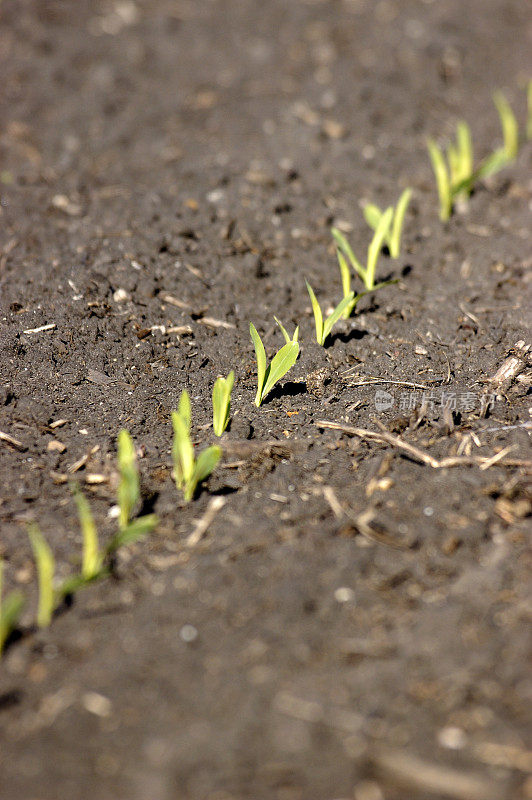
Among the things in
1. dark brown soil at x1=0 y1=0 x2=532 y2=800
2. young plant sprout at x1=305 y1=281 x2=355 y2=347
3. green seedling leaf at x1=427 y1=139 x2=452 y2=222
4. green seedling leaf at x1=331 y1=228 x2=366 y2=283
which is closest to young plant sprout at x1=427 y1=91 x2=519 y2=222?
green seedling leaf at x1=427 y1=139 x2=452 y2=222

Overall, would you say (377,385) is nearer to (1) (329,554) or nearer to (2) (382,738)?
(1) (329,554)

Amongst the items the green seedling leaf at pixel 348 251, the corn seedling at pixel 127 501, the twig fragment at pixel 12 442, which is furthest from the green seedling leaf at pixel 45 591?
the green seedling leaf at pixel 348 251

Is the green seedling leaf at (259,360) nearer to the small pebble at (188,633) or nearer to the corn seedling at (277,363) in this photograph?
the corn seedling at (277,363)

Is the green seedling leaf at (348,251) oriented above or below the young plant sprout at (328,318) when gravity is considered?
above

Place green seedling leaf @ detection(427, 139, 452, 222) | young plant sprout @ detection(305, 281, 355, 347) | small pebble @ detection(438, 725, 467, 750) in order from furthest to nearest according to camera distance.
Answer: green seedling leaf @ detection(427, 139, 452, 222) → young plant sprout @ detection(305, 281, 355, 347) → small pebble @ detection(438, 725, 467, 750)

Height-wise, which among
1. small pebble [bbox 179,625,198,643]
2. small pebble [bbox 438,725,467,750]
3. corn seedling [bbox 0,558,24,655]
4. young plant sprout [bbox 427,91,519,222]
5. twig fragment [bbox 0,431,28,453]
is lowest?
small pebble [bbox 438,725,467,750]

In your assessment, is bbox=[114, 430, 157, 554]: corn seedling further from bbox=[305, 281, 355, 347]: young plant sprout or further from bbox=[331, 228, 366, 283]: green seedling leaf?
bbox=[331, 228, 366, 283]: green seedling leaf
